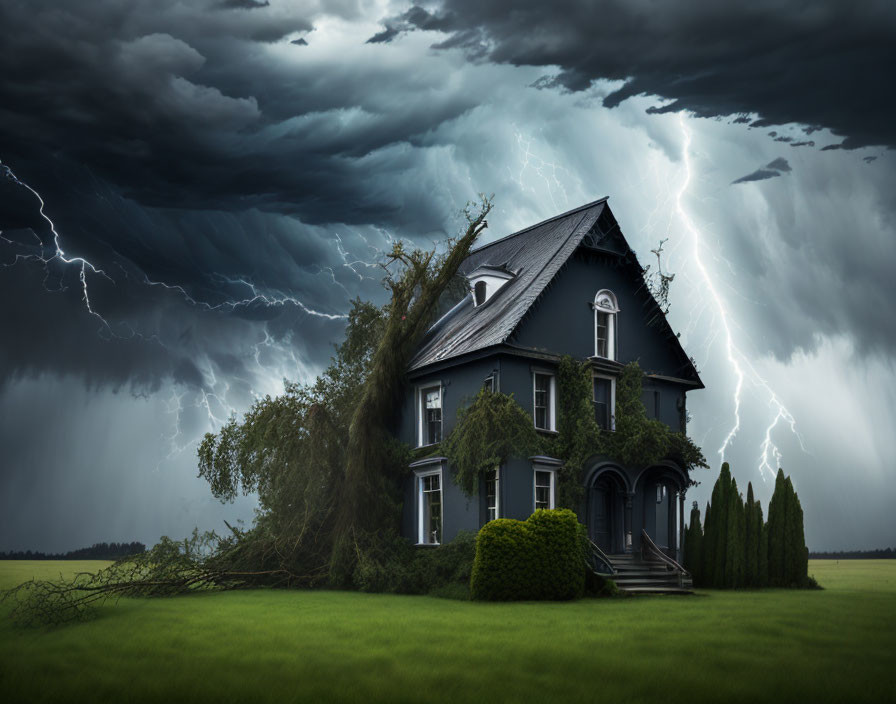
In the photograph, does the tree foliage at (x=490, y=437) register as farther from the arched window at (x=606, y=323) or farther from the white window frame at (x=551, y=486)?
the arched window at (x=606, y=323)

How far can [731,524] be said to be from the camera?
29.5 meters

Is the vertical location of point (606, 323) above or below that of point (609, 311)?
below

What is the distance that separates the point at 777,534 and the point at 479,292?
13.8 meters

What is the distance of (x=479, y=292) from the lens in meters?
31.8

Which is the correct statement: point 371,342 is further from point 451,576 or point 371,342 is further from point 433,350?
point 451,576

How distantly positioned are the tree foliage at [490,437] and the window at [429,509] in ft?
8.27

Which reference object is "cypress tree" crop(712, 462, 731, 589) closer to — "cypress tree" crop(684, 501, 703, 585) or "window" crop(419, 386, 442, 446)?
"cypress tree" crop(684, 501, 703, 585)

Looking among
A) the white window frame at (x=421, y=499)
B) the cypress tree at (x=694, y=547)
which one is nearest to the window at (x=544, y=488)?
the white window frame at (x=421, y=499)

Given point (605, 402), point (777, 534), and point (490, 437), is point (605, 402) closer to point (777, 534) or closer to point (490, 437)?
point (490, 437)

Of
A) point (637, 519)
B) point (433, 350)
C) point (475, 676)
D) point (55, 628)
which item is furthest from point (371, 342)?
point (475, 676)

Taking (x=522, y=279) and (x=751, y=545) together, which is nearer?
(x=751, y=545)

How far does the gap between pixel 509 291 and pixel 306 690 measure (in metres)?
21.5

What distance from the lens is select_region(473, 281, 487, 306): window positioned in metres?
31.6

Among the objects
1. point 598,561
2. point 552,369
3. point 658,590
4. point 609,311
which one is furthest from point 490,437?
point 609,311
